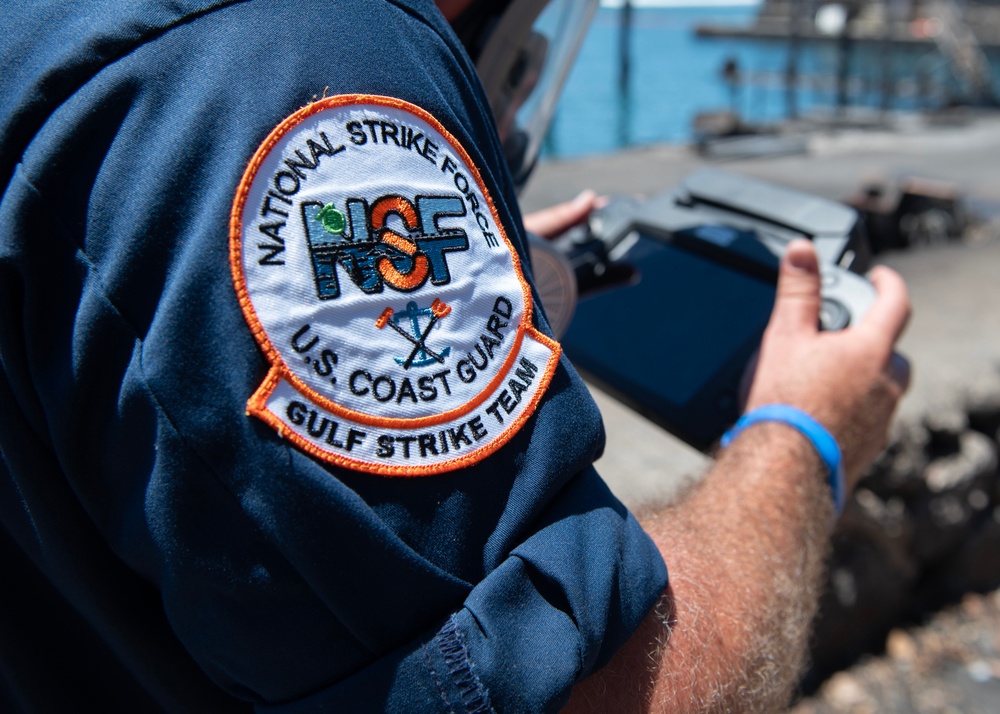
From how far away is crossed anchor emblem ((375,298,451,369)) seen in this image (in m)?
0.55

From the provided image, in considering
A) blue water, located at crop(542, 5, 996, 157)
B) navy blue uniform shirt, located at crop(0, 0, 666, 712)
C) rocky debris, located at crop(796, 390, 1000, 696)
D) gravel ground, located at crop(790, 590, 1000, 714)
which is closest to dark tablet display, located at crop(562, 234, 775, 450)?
navy blue uniform shirt, located at crop(0, 0, 666, 712)

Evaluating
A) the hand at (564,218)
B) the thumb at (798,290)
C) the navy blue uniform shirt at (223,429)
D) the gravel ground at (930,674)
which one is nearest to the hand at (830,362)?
the thumb at (798,290)

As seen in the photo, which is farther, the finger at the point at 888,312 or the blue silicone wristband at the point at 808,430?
the finger at the point at 888,312

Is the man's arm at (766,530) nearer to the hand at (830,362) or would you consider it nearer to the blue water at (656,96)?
the hand at (830,362)

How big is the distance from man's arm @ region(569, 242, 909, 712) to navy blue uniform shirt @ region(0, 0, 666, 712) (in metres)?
0.13

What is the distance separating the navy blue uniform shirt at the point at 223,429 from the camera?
508mm

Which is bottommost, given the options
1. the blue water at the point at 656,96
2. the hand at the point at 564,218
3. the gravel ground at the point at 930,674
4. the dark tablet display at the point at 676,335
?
the blue water at the point at 656,96

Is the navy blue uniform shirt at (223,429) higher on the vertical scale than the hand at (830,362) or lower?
higher

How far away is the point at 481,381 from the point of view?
0.58 metres

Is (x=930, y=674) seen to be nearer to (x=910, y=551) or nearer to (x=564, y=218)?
(x=910, y=551)

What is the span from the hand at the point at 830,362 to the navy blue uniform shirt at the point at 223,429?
21.8 inches

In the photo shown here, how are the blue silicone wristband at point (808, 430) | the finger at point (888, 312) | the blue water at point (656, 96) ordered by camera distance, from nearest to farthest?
the blue silicone wristband at point (808, 430)
the finger at point (888, 312)
the blue water at point (656, 96)

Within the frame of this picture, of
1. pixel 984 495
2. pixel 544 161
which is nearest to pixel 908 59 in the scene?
pixel 544 161

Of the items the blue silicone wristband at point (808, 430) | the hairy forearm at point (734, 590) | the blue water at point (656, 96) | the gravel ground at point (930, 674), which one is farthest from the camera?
the blue water at point (656, 96)
